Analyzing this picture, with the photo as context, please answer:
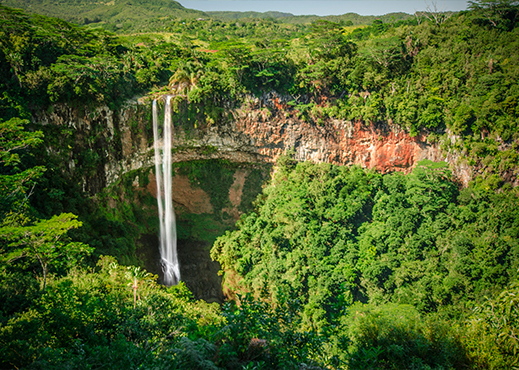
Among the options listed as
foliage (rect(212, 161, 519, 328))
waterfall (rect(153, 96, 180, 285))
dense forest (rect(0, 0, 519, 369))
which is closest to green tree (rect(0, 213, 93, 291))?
dense forest (rect(0, 0, 519, 369))

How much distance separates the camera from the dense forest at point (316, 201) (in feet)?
25.3

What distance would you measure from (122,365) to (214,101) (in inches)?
683

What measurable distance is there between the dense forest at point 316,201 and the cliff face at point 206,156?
1.77 ft

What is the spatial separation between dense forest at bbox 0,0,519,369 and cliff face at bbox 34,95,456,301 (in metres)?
0.54

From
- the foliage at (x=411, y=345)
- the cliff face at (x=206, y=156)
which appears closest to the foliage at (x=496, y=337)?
the foliage at (x=411, y=345)

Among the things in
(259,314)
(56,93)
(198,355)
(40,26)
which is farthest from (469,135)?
(40,26)

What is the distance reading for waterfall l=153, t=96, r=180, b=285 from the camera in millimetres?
19344

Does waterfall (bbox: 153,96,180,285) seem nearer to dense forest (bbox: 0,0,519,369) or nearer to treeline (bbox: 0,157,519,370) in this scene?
dense forest (bbox: 0,0,519,369)

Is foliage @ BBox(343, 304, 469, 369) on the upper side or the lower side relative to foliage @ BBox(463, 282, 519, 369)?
lower

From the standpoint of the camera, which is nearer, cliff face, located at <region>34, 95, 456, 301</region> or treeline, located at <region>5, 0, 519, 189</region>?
treeline, located at <region>5, 0, 519, 189</region>

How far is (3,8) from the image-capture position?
15492 mm

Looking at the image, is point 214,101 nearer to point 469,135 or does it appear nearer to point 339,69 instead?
point 339,69

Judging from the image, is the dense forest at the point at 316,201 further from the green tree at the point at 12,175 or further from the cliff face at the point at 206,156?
the cliff face at the point at 206,156

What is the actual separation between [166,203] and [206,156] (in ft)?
14.1
